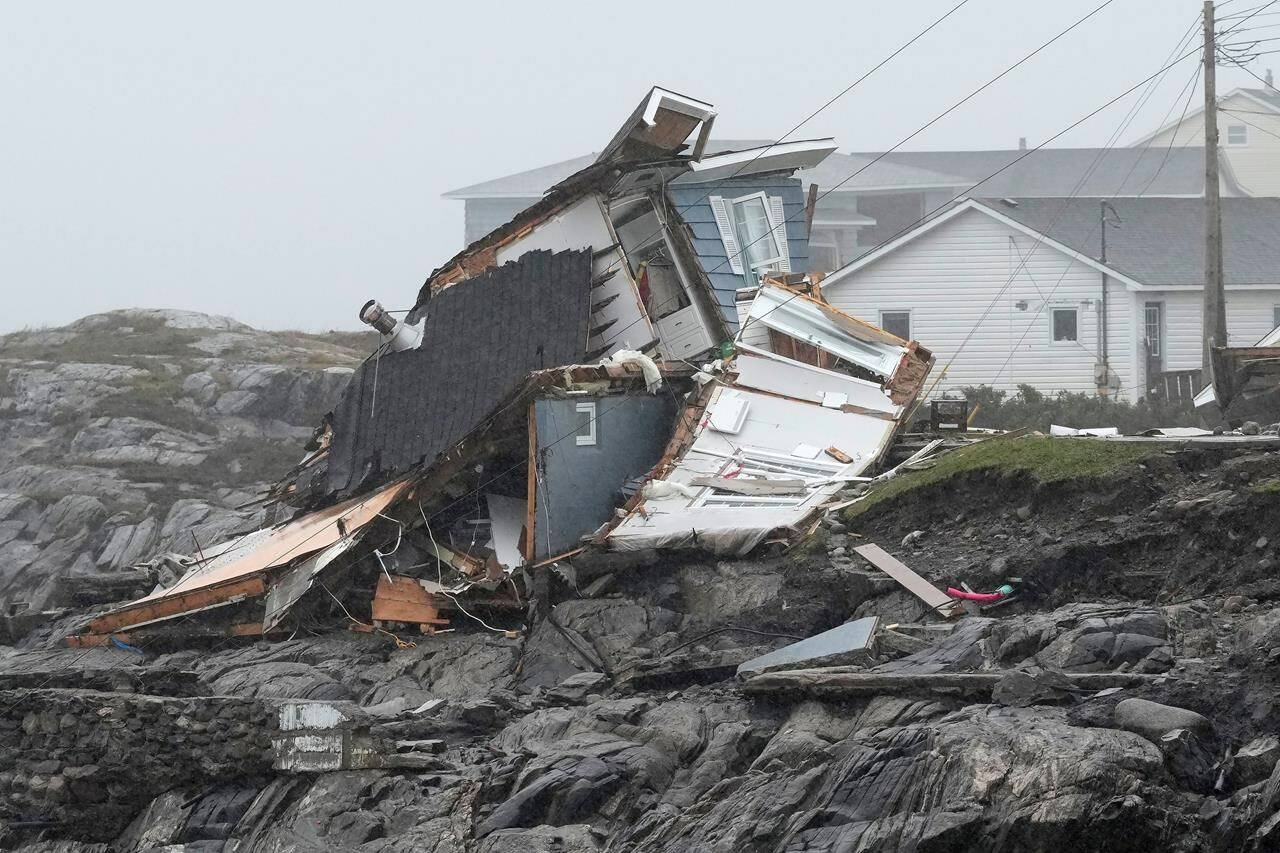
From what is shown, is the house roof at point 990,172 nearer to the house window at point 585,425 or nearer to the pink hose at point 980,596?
the house window at point 585,425

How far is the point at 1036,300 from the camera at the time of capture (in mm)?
31859

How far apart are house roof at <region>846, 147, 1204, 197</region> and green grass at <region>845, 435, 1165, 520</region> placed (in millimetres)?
42272

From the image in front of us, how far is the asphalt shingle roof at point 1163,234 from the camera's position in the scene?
3216 cm

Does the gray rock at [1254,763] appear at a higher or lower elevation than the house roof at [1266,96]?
lower

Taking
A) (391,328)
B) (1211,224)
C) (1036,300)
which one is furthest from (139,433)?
(1211,224)

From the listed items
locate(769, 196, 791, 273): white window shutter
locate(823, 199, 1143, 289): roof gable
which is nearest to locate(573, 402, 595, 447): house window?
locate(769, 196, 791, 273): white window shutter

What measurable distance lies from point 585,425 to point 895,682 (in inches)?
331

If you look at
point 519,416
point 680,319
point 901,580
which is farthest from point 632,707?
point 680,319

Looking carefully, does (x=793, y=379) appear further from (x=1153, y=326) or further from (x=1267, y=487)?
(x=1153, y=326)

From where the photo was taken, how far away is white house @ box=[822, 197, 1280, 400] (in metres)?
31.4

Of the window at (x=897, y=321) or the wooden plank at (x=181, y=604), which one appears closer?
the wooden plank at (x=181, y=604)

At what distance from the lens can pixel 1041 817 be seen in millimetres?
8008

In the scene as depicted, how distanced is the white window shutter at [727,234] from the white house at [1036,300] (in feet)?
26.8

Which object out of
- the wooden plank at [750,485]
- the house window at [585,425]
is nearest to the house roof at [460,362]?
the house window at [585,425]
